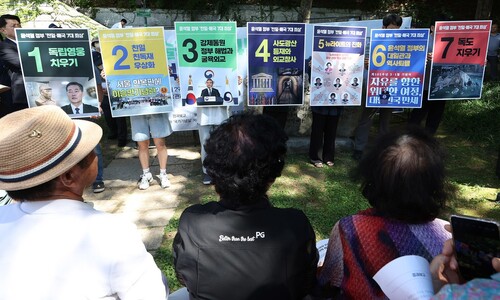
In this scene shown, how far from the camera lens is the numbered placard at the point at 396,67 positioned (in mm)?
4273

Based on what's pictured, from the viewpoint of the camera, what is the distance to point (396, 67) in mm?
4402

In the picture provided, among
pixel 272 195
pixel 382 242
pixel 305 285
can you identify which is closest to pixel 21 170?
pixel 305 285

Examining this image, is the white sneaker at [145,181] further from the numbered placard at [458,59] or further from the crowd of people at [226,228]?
the numbered placard at [458,59]

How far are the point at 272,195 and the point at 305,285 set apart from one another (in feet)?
8.45

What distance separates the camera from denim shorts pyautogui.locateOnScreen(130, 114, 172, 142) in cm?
407

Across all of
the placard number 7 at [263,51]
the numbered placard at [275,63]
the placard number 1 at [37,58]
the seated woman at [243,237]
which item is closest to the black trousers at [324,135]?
the numbered placard at [275,63]

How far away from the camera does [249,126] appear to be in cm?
149

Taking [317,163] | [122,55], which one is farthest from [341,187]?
[122,55]

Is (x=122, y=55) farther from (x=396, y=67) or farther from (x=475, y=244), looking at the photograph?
(x=475, y=244)

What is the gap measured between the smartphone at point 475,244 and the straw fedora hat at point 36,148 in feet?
4.03

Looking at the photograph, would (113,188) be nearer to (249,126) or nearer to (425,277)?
(249,126)

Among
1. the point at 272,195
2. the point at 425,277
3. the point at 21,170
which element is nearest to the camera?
the point at 425,277

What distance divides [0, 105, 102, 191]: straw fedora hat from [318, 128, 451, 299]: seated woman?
1009mm

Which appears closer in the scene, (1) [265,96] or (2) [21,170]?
(2) [21,170]
